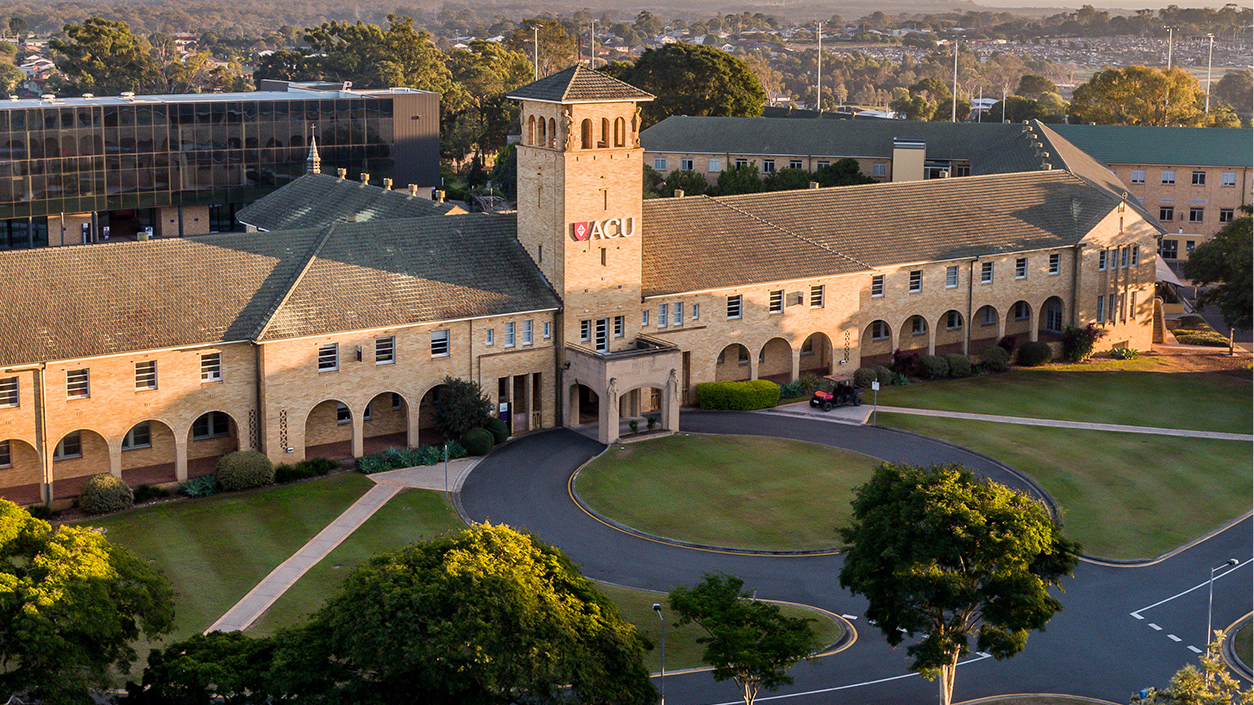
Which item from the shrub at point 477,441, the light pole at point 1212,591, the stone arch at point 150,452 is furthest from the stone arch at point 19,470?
the light pole at point 1212,591

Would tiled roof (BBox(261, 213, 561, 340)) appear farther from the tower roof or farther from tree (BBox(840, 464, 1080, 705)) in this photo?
tree (BBox(840, 464, 1080, 705))

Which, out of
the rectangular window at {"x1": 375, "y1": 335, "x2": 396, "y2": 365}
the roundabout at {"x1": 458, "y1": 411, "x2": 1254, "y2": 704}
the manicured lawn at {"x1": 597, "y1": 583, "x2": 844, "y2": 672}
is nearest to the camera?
the roundabout at {"x1": 458, "y1": 411, "x2": 1254, "y2": 704}

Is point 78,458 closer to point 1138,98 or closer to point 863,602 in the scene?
point 863,602

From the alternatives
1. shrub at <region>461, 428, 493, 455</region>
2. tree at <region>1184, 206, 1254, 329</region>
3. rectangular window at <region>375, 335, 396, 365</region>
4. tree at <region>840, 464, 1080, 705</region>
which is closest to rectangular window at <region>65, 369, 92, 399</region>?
rectangular window at <region>375, 335, 396, 365</region>

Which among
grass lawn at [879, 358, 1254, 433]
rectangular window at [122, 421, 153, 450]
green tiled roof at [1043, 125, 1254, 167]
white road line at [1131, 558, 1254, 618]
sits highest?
green tiled roof at [1043, 125, 1254, 167]

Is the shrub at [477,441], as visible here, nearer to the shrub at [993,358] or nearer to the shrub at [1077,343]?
the shrub at [993,358]

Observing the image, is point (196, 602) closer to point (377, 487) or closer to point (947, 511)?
point (377, 487)
